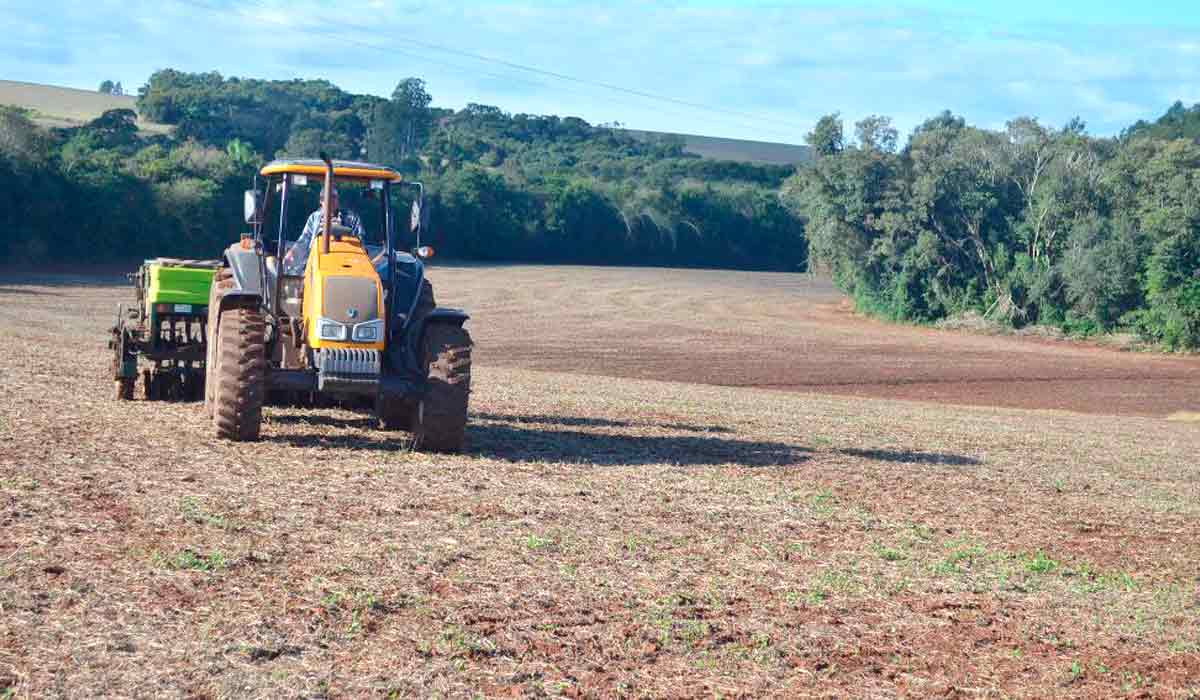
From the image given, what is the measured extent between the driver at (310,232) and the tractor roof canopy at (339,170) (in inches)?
7.9

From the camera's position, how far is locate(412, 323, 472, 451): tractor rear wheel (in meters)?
12.2

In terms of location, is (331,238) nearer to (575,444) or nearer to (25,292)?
(575,444)

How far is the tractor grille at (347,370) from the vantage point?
11797mm

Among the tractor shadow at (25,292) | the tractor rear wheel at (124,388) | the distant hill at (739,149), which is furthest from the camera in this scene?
the distant hill at (739,149)

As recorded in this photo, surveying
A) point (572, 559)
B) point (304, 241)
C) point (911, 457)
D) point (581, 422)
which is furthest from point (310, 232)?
point (911, 457)

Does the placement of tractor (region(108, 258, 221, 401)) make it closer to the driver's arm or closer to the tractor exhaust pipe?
the driver's arm

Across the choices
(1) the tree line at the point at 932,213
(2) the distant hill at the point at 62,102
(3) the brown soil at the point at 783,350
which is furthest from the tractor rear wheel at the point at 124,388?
(2) the distant hill at the point at 62,102

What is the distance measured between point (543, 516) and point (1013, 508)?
4831 millimetres

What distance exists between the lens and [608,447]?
1412 cm

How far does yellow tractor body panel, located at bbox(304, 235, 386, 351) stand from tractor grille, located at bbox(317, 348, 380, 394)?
2.8 inches

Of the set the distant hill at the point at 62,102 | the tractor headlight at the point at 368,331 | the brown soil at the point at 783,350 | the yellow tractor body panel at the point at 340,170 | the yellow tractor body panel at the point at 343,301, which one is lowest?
the brown soil at the point at 783,350

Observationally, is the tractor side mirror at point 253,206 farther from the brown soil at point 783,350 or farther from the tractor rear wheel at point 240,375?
the brown soil at point 783,350

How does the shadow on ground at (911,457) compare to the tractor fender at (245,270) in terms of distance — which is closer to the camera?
the tractor fender at (245,270)

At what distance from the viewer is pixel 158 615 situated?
6797 mm
